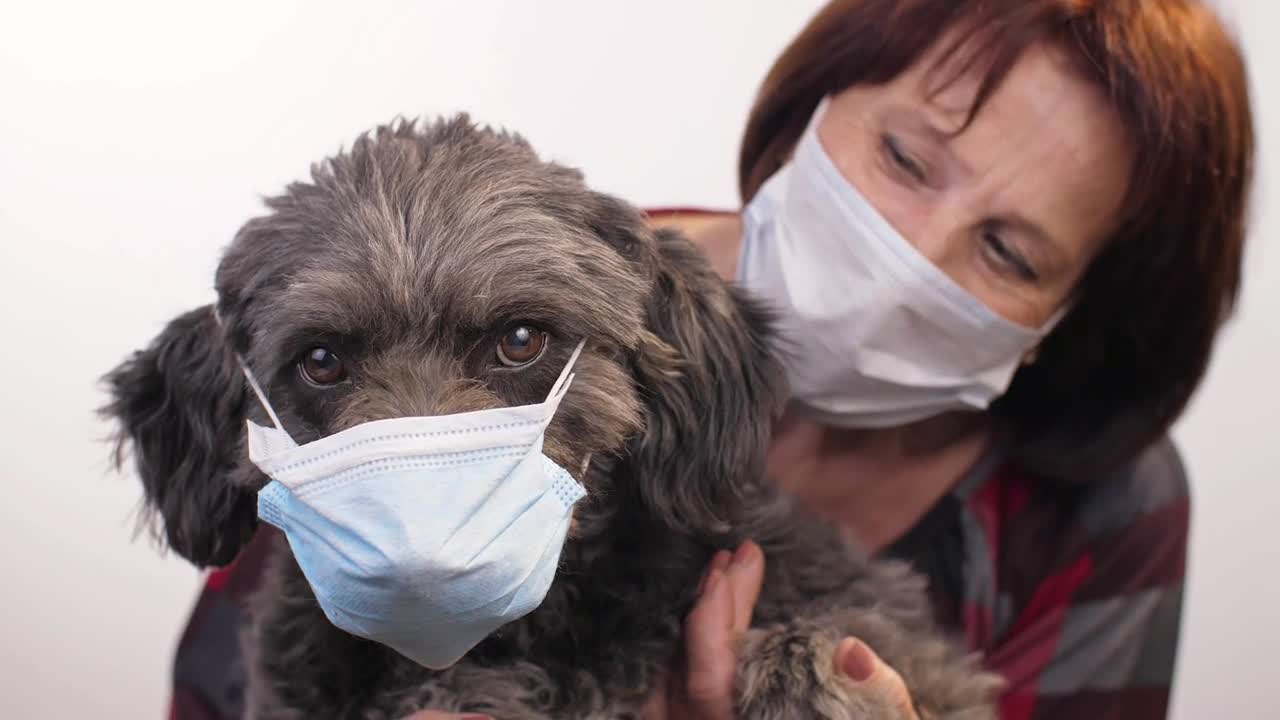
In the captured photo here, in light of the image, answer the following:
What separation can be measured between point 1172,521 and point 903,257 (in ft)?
3.63

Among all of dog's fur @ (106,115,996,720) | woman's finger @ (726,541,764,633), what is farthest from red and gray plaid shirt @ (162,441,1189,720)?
woman's finger @ (726,541,764,633)

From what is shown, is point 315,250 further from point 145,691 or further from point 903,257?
point 145,691

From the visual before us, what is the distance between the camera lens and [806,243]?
2113 mm

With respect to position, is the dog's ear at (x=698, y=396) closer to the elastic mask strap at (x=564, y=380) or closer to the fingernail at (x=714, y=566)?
the fingernail at (x=714, y=566)

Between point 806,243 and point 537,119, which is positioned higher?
point 537,119

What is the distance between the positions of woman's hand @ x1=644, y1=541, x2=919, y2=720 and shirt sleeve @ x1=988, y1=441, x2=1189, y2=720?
95 centimetres

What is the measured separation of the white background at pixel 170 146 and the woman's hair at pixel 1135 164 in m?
0.35

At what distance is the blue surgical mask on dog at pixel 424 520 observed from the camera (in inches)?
48.3

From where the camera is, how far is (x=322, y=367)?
4.75 feet

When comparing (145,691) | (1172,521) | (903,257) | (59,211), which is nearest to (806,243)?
(903,257)

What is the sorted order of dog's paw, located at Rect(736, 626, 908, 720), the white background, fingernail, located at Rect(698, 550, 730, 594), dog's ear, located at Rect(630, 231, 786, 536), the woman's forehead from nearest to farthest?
dog's paw, located at Rect(736, 626, 908, 720)
dog's ear, located at Rect(630, 231, 786, 536)
fingernail, located at Rect(698, 550, 730, 594)
the woman's forehead
the white background

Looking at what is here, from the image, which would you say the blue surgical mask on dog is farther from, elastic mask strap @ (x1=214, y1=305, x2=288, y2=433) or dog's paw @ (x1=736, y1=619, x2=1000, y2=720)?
dog's paw @ (x1=736, y1=619, x2=1000, y2=720)

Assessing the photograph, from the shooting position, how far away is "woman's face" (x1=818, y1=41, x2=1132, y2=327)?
1.99 meters

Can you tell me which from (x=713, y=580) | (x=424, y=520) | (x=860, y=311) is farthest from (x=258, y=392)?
(x=860, y=311)
